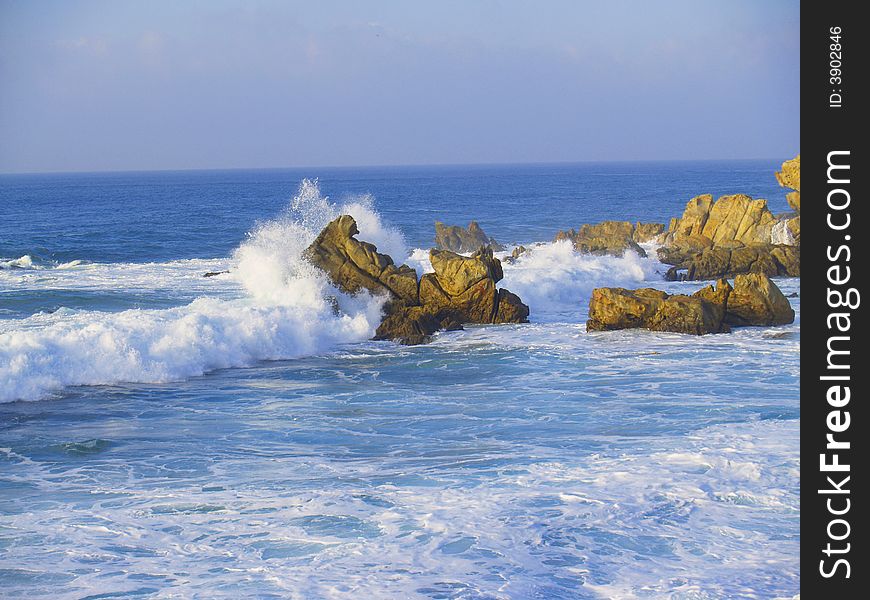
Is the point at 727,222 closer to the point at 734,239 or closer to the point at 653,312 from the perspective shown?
the point at 734,239

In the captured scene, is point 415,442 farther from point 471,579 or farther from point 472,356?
point 472,356

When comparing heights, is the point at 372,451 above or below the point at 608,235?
below

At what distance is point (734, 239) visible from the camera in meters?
34.0

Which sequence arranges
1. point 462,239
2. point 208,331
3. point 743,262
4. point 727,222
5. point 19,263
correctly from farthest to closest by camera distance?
1. point 462,239
2. point 19,263
3. point 727,222
4. point 743,262
5. point 208,331

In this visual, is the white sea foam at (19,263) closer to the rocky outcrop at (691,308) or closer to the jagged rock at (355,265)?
the jagged rock at (355,265)

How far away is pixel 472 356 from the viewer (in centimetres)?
1761

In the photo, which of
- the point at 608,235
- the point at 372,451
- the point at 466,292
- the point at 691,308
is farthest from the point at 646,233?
the point at 372,451

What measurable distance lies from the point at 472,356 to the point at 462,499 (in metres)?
8.24

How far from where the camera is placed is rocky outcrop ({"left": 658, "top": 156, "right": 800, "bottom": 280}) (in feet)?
93.6

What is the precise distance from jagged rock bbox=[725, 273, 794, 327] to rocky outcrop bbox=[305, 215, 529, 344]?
4.29 metres

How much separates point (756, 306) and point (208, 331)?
34.7ft
